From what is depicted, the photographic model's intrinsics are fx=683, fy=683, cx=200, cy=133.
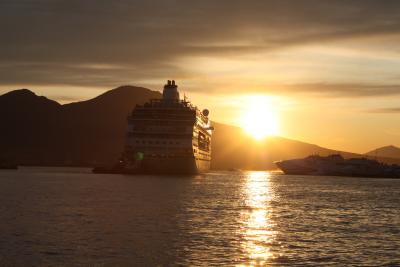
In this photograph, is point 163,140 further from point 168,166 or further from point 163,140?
point 168,166

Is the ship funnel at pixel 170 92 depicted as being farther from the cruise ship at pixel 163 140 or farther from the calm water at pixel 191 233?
the calm water at pixel 191 233

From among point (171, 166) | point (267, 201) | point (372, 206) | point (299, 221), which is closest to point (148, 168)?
point (171, 166)

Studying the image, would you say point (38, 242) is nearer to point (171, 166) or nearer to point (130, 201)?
point (130, 201)

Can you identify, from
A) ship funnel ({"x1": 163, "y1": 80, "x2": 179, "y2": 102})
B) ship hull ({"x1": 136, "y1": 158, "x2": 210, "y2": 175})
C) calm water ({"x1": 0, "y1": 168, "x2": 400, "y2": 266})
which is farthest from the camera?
ship funnel ({"x1": 163, "y1": 80, "x2": 179, "y2": 102})

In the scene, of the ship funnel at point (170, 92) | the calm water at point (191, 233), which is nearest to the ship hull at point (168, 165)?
the ship funnel at point (170, 92)

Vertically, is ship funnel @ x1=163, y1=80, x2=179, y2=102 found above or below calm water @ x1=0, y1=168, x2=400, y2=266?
above

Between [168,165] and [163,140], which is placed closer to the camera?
[168,165]

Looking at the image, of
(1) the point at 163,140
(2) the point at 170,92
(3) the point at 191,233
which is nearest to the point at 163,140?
(1) the point at 163,140

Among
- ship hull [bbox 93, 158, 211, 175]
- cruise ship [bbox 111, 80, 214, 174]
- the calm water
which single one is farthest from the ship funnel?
the calm water

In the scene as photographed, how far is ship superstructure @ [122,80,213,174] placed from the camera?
124 m

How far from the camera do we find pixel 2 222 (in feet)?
151

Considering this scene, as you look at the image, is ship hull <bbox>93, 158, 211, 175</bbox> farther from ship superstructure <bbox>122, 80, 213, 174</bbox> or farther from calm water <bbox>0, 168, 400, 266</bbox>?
calm water <bbox>0, 168, 400, 266</bbox>

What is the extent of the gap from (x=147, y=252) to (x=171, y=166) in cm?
8866

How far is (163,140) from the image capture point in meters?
124
